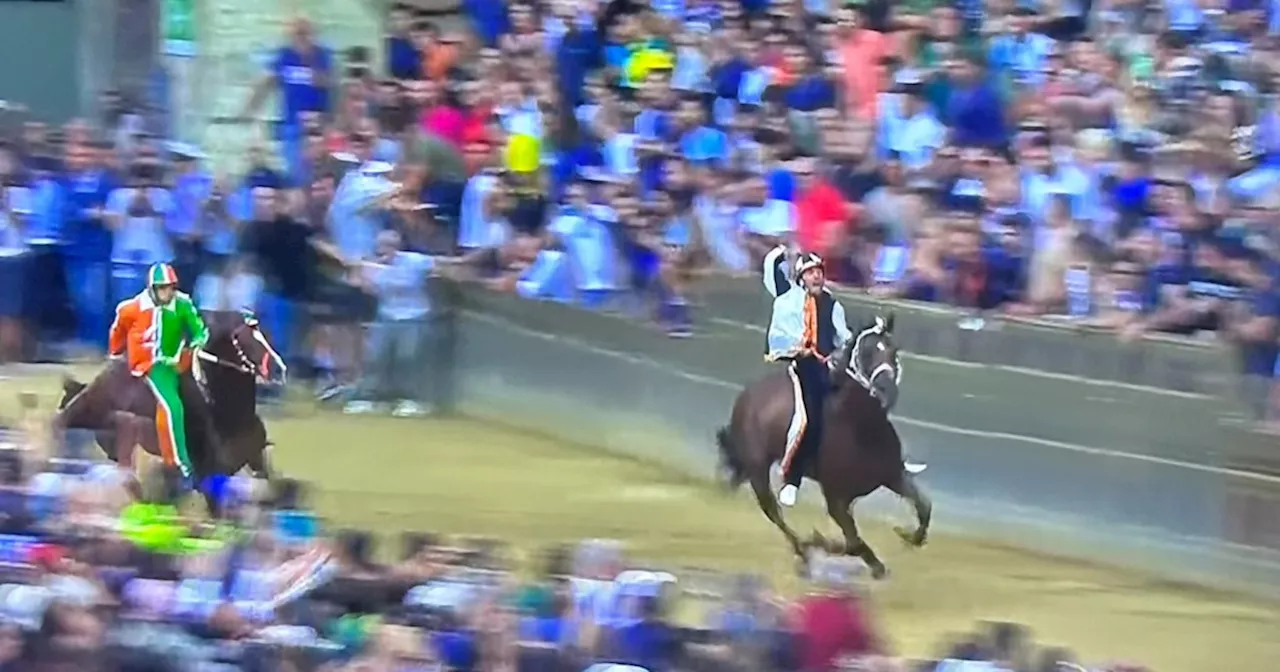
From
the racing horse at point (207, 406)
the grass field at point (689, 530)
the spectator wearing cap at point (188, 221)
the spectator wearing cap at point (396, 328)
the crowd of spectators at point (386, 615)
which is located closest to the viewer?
the crowd of spectators at point (386, 615)

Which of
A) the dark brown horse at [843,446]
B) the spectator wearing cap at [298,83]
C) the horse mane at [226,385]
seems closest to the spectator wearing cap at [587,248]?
the spectator wearing cap at [298,83]

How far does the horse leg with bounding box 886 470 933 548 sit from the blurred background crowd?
132cm

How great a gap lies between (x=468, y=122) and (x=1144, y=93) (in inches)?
231

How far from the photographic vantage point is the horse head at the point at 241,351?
15.0 meters

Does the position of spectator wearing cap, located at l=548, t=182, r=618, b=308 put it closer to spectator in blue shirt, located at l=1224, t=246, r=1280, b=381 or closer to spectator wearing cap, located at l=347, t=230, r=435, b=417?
spectator wearing cap, located at l=347, t=230, r=435, b=417

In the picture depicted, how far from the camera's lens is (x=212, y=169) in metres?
22.1

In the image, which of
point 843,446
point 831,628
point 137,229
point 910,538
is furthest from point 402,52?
point 831,628

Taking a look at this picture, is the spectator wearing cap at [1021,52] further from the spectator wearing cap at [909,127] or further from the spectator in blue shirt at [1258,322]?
the spectator in blue shirt at [1258,322]

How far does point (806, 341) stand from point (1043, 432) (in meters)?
1.81

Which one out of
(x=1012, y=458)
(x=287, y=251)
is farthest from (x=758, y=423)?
(x=287, y=251)

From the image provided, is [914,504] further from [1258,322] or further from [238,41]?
[238,41]

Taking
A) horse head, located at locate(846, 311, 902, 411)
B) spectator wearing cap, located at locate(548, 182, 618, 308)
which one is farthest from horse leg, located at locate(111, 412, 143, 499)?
spectator wearing cap, located at locate(548, 182, 618, 308)

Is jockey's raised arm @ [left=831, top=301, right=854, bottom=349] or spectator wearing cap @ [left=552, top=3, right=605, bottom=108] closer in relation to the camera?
jockey's raised arm @ [left=831, top=301, right=854, bottom=349]

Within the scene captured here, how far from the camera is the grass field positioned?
13211 mm
